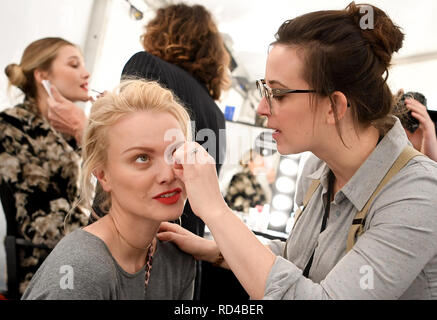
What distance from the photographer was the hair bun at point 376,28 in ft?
2.48

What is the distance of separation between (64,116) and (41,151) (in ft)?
0.61

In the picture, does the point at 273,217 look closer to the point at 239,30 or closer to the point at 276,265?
the point at 239,30

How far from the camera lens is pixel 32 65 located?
1.55 m

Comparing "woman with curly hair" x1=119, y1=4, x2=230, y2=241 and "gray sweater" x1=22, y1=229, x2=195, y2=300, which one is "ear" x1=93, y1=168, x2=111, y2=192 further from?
"woman with curly hair" x1=119, y1=4, x2=230, y2=241

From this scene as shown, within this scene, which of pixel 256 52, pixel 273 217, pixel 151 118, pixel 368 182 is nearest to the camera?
pixel 368 182

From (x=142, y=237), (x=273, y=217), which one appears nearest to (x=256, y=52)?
(x=273, y=217)

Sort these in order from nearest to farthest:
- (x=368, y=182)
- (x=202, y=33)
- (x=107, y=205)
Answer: (x=368, y=182) < (x=107, y=205) < (x=202, y=33)

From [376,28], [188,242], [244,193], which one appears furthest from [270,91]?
[244,193]

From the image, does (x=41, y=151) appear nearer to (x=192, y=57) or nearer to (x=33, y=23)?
(x=192, y=57)

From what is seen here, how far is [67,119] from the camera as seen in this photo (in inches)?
58.3

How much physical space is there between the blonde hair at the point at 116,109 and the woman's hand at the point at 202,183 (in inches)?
10.7

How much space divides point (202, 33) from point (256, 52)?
820 millimetres

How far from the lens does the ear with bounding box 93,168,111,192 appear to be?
89 cm

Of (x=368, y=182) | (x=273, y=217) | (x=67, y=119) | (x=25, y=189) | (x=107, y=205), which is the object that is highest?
(x=368, y=182)
